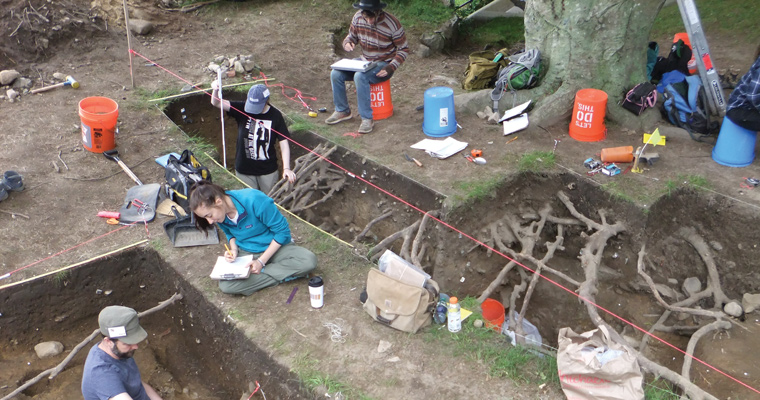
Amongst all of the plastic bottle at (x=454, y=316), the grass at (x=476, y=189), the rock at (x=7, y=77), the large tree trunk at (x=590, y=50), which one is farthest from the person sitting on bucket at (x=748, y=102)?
the rock at (x=7, y=77)

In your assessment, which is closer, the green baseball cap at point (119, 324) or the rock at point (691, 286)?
the green baseball cap at point (119, 324)

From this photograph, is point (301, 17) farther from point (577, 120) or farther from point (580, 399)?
point (580, 399)

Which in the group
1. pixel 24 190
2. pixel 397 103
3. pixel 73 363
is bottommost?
pixel 73 363

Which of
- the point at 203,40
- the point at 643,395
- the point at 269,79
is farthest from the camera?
the point at 203,40

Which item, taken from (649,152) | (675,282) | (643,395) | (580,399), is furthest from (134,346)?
(649,152)

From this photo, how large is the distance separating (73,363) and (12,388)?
0.53 metres

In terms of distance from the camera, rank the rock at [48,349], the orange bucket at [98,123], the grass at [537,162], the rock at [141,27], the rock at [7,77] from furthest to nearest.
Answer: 1. the rock at [141,27]
2. the rock at [7,77]
3. the orange bucket at [98,123]
4. the grass at [537,162]
5. the rock at [48,349]

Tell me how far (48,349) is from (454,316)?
3967 millimetres

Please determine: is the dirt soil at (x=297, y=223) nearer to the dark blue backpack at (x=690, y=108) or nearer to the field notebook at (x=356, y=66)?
the dark blue backpack at (x=690, y=108)

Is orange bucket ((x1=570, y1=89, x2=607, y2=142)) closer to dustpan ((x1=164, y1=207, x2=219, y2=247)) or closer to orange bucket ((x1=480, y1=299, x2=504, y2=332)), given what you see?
orange bucket ((x1=480, y1=299, x2=504, y2=332))

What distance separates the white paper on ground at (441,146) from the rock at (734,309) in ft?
11.4

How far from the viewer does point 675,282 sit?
6.76m

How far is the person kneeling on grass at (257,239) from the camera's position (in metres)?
5.15

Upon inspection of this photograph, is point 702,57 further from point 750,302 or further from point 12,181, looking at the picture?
point 12,181
